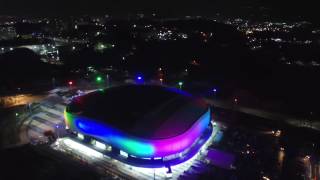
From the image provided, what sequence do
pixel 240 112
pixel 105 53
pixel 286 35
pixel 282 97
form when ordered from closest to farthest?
1. pixel 240 112
2. pixel 282 97
3. pixel 105 53
4. pixel 286 35

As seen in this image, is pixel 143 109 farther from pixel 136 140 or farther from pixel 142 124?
pixel 136 140

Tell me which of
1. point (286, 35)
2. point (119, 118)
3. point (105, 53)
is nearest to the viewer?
point (119, 118)

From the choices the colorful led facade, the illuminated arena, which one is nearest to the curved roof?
the illuminated arena

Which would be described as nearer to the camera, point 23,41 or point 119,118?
point 119,118

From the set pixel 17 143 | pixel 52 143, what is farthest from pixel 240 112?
pixel 17 143

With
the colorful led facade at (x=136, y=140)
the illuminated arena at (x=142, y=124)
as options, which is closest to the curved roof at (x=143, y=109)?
the illuminated arena at (x=142, y=124)

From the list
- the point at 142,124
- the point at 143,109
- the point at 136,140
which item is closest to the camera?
the point at 136,140

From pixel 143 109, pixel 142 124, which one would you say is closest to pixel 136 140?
pixel 142 124

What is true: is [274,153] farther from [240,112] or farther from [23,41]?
[23,41]
